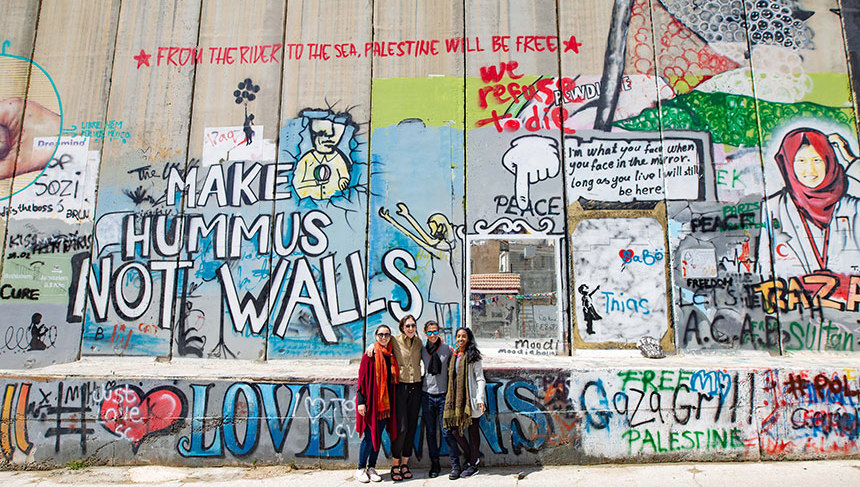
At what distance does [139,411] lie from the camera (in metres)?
5.91

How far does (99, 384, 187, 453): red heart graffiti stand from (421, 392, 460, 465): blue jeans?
2939 millimetres

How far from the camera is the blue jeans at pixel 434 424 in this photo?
5.27 metres

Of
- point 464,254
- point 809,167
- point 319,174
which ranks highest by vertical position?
point 809,167

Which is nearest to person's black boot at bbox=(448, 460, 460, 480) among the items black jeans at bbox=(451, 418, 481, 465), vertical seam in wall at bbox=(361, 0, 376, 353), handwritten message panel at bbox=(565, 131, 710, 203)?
black jeans at bbox=(451, 418, 481, 465)

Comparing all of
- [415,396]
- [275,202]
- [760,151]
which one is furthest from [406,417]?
[760,151]

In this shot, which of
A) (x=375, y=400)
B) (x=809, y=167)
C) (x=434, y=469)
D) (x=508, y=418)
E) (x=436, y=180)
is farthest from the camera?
(x=436, y=180)

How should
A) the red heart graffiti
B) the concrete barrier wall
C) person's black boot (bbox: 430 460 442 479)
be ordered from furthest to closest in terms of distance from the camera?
the red heart graffiti, the concrete barrier wall, person's black boot (bbox: 430 460 442 479)

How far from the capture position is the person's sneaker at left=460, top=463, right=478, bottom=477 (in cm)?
527

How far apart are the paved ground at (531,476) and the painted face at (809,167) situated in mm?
4080

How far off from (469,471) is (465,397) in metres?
0.83

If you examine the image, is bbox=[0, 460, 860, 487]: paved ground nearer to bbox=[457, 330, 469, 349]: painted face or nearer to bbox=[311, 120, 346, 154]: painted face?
bbox=[457, 330, 469, 349]: painted face

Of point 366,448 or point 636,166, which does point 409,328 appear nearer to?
point 366,448

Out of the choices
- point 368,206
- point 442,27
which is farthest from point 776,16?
point 368,206

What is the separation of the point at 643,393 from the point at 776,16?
668 cm
